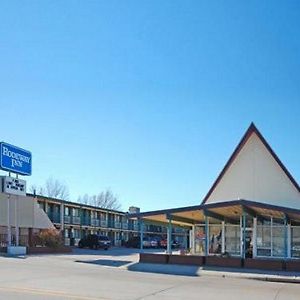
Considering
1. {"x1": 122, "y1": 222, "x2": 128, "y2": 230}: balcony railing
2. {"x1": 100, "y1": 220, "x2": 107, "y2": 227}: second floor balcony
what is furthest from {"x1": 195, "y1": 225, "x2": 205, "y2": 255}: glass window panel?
{"x1": 122, "y1": 222, "x2": 128, "y2": 230}: balcony railing

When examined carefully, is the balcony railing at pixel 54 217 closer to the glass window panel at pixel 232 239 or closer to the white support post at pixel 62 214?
the white support post at pixel 62 214

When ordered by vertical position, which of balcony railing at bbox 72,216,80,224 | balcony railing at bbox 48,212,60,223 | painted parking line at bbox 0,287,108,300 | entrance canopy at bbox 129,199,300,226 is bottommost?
balcony railing at bbox 72,216,80,224

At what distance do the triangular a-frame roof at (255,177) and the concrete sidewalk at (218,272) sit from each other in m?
11.9

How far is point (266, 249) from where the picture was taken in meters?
35.4

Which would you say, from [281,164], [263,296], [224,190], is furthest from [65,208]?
[263,296]

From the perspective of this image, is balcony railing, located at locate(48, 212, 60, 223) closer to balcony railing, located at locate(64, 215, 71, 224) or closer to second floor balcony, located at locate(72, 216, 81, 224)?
balcony railing, located at locate(64, 215, 71, 224)

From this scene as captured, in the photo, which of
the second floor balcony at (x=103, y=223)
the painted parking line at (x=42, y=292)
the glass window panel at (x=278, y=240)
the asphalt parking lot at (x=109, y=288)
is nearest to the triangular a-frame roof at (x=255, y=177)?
the glass window panel at (x=278, y=240)

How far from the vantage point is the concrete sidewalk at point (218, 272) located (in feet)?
78.2

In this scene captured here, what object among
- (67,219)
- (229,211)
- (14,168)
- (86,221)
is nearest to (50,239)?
(14,168)

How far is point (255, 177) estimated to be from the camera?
38.8 meters

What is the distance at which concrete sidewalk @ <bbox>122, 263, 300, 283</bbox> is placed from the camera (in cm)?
2384

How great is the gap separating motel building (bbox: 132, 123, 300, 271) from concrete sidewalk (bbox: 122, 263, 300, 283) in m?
2.64

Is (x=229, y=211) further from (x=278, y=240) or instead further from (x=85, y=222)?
(x=85, y=222)

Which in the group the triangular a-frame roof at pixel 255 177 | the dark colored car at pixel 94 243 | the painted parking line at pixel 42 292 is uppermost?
the triangular a-frame roof at pixel 255 177
